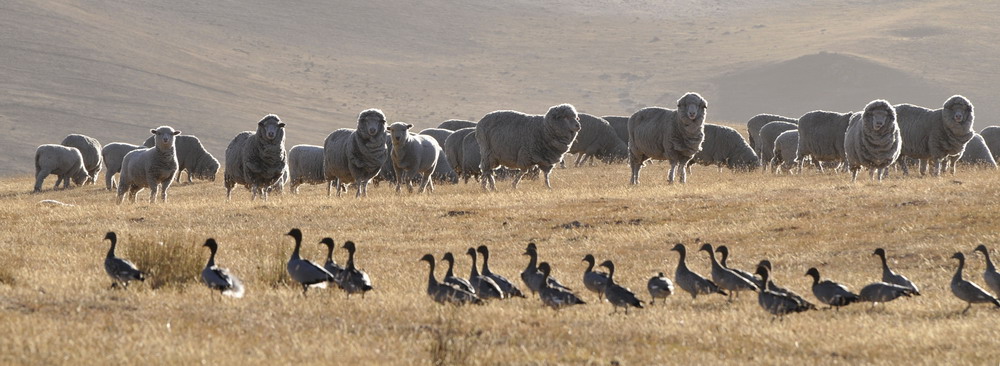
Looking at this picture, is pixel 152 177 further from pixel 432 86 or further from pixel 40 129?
pixel 432 86

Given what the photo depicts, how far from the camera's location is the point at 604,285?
493 inches

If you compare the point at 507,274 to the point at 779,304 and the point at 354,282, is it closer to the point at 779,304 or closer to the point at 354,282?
the point at 354,282

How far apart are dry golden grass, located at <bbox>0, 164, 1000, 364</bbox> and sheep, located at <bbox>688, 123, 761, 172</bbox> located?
442 inches

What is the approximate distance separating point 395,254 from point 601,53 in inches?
5923

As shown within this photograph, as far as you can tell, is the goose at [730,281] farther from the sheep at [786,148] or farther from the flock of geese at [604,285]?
the sheep at [786,148]

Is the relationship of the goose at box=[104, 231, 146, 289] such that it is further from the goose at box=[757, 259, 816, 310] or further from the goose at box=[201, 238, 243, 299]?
the goose at box=[757, 259, 816, 310]

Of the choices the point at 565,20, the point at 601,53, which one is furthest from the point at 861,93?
the point at 565,20

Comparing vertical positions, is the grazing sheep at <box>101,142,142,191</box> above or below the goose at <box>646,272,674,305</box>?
below

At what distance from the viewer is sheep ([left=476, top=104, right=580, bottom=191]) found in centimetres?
2811

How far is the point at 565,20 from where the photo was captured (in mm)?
185250

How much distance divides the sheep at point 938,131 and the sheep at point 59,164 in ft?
80.9

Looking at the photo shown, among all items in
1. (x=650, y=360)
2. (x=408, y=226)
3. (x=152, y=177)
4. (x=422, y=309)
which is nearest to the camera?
(x=650, y=360)

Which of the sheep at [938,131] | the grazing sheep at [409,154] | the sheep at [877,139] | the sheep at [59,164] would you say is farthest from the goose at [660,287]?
the sheep at [59,164]

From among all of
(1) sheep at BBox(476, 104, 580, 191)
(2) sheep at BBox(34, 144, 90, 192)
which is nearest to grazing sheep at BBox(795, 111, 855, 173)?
(1) sheep at BBox(476, 104, 580, 191)
